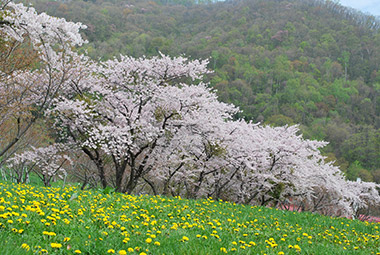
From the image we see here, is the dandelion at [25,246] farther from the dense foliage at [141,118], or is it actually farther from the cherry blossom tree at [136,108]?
the cherry blossom tree at [136,108]

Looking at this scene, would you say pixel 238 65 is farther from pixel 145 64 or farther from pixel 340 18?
pixel 145 64

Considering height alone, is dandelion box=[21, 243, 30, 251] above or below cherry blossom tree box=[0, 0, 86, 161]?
below

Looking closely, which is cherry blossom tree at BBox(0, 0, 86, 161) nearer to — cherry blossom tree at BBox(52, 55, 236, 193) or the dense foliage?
the dense foliage

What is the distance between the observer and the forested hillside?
51.0 metres

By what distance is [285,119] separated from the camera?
168 feet

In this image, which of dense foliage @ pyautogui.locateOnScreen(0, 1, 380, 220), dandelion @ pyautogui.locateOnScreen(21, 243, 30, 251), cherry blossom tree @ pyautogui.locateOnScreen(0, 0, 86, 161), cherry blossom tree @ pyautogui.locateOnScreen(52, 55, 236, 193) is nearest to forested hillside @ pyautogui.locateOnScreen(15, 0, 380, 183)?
dense foliage @ pyautogui.locateOnScreen(0, 1, 380, 220)

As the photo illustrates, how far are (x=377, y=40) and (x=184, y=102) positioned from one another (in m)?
92.0

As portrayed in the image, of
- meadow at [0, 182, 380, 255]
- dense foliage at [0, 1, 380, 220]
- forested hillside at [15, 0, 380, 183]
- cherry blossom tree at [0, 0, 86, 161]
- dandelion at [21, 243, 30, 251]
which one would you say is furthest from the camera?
forested hillside at [15, 0, 380, 183]

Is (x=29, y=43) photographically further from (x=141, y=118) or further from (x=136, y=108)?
(x=141, y=118)

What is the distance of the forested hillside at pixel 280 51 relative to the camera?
51.0 m

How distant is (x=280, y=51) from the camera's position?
80688 millimetres

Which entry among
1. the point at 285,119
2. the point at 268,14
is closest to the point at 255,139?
the point at 285,119

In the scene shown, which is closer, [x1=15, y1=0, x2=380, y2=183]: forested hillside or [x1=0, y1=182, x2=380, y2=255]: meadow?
[x1=0, y1=182, x2=380, y2=255]: meadow

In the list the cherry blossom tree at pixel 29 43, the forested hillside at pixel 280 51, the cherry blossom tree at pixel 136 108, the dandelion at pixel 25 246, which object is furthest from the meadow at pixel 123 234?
the forested hillside at pixel 280 51
